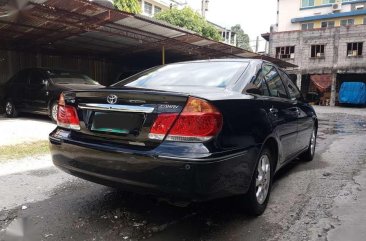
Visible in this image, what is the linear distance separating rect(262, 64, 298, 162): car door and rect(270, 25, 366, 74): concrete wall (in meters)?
28.9

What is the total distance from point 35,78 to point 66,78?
3.13 ft

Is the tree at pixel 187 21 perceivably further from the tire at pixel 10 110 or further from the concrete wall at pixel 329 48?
the tire at pixel 10 110

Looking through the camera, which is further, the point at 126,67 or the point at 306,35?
the point at 306,35

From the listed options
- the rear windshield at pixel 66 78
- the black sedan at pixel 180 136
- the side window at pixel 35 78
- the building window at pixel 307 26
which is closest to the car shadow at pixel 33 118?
the side window at pixel 35 78

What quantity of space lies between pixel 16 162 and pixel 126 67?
49.4ft

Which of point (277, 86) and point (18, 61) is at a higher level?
point (18, 61)

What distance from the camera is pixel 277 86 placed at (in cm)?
434

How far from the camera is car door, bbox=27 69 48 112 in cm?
961

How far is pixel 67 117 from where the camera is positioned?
131 inches

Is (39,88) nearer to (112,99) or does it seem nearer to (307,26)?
(112,99)

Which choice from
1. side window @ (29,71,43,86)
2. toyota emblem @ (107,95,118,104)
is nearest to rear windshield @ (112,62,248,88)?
toyota emblem @ (107,95,118,104)

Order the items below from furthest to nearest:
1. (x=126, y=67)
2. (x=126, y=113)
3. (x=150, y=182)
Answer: (x=126, y=67) → (x=126, y=113) → (x=150, y=182)

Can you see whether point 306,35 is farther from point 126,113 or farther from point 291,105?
point 126,113

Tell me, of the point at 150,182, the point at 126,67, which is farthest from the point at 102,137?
the point at 126,67
